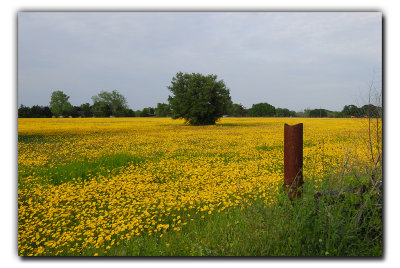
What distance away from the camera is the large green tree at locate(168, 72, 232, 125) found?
32.4 metres

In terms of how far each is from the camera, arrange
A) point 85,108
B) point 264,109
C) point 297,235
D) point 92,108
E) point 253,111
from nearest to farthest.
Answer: point 297,235, point 85,108, point 264,109, point 253,111, point 92,108

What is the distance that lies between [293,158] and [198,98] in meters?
29.7

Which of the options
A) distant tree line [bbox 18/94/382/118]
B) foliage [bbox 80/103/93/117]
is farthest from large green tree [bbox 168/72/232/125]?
foliage [bbox 80/103/93/117]

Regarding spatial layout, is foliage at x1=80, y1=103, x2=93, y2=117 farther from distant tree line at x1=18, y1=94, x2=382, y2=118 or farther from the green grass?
the green grass

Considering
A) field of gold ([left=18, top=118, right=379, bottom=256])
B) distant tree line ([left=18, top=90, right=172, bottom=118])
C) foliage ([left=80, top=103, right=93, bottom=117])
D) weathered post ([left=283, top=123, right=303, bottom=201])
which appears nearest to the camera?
weathered post ([left=283, top=123, right=303, bottom=201])

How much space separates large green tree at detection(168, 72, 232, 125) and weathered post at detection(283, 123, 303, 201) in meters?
28.5

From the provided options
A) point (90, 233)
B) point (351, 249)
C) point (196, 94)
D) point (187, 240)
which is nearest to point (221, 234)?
point (187, 240)

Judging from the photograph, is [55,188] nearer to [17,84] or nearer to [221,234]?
[17,84]

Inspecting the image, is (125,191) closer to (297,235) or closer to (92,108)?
(297,235)

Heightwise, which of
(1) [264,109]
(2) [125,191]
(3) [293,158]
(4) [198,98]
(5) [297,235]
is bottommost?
(2) [125,191]

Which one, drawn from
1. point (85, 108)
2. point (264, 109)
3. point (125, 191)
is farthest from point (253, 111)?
point (125, 191)

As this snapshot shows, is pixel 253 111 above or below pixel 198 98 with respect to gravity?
below

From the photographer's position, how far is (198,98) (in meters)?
32.8

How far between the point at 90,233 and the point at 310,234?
126 inches
